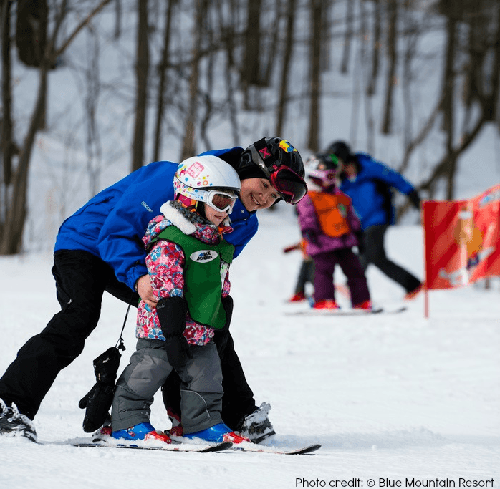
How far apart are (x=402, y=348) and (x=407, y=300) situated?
2.91 metres

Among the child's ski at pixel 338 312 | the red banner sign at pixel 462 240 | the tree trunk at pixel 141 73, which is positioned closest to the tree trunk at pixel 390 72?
the tree trunk at pixel 141 73

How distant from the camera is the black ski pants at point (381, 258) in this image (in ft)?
29.8

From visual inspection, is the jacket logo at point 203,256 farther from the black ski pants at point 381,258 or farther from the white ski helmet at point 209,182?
the black ski pants at point 381,258

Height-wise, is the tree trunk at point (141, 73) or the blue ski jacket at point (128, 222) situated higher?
the tree trunk at point (141, 73)

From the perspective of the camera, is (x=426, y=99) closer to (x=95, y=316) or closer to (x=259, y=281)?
(x=259, y=281)

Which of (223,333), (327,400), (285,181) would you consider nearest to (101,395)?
(223,333)

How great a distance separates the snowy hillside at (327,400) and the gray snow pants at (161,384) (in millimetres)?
296

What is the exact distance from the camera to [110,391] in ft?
11.2

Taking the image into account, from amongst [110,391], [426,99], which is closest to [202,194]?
[110,391]

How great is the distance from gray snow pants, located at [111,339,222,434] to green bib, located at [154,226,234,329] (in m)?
0.16

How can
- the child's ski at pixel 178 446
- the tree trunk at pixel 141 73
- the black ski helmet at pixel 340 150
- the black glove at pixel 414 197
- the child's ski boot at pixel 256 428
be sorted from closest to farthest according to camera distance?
the child's ski at pixel 178 446 → the child's ski boot at pixel 256 428 → the black ski helmet at pixel 340 150 → the black glove at pixel 414 197 → the tree trunk at pixel 141 73

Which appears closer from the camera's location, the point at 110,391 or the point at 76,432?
the point at 110,391

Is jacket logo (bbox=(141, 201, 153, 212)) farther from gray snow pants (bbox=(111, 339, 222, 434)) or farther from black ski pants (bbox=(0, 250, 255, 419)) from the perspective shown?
gray snow pants (bbox=(111, 339, 222, 434))

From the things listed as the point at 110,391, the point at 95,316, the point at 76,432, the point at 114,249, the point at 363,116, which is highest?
the point at 363,116
